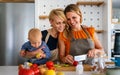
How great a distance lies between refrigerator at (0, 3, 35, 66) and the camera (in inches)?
122

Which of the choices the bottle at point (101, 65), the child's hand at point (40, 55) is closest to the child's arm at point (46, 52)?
the child's hand at point (40, 55)

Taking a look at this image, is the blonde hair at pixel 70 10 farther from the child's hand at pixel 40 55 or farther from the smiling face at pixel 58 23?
the child's hand at pixel 40 55

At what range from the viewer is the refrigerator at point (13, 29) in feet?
10.2

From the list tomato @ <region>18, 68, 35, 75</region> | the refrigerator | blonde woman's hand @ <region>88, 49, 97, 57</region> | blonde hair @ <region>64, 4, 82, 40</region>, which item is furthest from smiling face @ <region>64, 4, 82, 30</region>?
the refrigerator

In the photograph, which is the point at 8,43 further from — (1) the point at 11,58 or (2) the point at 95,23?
(2) the point at 95,23

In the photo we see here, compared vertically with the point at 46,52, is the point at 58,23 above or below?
above

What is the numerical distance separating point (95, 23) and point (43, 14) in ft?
2.73

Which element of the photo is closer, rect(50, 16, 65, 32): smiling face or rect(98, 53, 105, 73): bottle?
rect(98, 53, 105, 73): bottle

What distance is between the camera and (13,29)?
10.3 ft

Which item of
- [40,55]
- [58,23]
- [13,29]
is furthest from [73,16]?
[13,29]

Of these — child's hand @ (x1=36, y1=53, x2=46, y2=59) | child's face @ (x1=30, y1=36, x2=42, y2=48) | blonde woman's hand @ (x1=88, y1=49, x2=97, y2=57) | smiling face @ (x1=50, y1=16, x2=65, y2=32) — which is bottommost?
child's hand @ (x1=36, y1=53, x2=46, y2=59)

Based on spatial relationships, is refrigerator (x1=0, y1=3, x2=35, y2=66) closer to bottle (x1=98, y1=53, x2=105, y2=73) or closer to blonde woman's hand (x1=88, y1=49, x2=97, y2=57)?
blonde woman's hand (x1=88, y1=49, x2=97, y2=57)

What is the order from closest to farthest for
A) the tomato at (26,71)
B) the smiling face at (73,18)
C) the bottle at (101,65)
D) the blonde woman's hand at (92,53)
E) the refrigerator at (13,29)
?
the tomato at (26,71), the bottle at (101,65), the blonde woman's hand at (92,53), the smiling face at (73,18), the refrigerator at (13,29)

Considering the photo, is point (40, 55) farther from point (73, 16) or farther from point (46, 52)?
point (73, 16)
